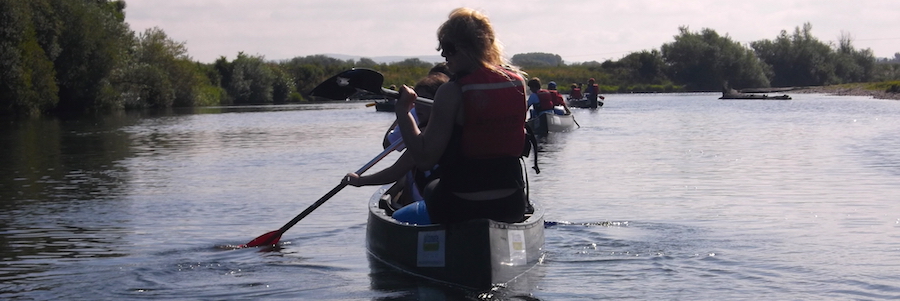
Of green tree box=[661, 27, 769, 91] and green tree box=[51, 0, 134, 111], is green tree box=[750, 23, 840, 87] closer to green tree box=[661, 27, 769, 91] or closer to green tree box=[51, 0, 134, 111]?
green tree box=[661, 27, 769, 91]

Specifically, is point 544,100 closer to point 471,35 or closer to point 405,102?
point 405,102

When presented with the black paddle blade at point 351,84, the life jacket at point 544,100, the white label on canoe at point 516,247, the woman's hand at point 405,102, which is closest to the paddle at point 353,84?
the black paddle blade at point 351,84

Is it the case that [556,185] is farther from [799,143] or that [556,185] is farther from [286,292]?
[799,143]

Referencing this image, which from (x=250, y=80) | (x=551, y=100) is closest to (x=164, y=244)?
(x=551, y=100)

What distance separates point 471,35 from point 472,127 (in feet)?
1.65

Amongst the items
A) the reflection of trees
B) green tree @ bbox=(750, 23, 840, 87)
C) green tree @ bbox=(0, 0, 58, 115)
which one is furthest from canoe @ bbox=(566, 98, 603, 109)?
green tree @ bbox=(750, 23, 840, 87)

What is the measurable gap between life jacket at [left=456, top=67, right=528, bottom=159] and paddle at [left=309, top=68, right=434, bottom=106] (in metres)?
0.70

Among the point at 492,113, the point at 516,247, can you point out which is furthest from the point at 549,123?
the point at 492,113

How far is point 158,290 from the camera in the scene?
6637mm

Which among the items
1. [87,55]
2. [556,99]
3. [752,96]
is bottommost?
[752,96]

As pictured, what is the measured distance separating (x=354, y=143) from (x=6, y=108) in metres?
25.2

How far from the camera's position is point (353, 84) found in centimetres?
612

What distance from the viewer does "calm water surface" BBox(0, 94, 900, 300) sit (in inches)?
256

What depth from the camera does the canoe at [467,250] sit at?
5547mm
